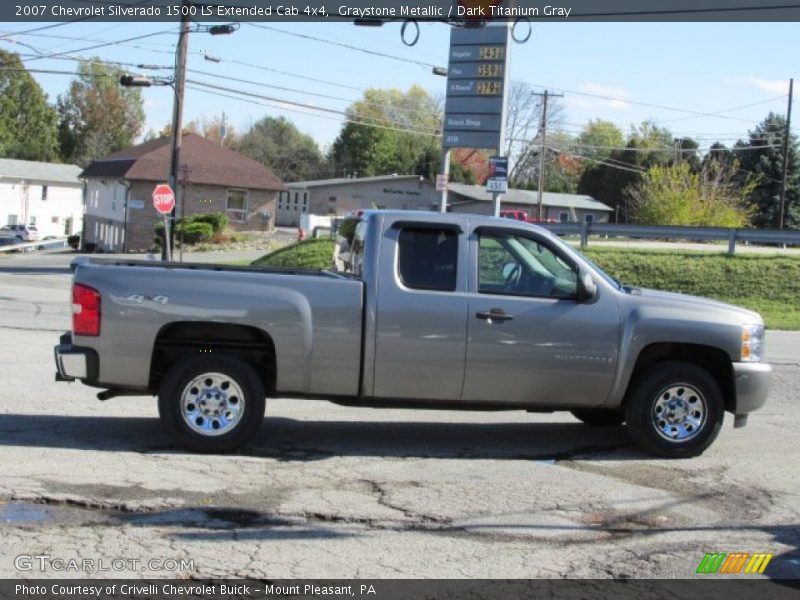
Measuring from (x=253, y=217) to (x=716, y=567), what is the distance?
55254mm

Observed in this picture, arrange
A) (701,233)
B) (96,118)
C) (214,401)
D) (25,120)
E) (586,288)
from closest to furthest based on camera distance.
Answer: (214,401) → (586,288) → (701,233) → (25,120) → (96,118)

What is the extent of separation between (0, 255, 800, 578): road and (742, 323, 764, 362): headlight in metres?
0.87

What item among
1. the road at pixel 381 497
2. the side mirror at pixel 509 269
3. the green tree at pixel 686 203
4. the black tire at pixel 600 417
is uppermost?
the green tree at pixel 686 203

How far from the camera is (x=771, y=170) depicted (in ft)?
213

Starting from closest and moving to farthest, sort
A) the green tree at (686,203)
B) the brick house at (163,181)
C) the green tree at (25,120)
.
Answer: the green tree at (686,203), the brick house at (163,181), the green tree at (25,120)

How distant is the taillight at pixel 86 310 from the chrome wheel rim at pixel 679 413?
449 cm

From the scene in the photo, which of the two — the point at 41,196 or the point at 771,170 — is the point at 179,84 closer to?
the point at 771,170

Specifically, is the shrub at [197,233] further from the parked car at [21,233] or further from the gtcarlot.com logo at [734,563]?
the gtcarlot.com logo at [734,563]

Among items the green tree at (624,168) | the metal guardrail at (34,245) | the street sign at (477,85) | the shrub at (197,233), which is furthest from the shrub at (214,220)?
the green tree at (624,168)

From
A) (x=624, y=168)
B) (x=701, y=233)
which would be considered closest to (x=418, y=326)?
(x=701, y=233)

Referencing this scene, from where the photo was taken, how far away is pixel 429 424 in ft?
31.1

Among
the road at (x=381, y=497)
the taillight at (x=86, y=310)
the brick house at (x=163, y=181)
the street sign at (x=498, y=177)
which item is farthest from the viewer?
the brick house at (x=163, y=181)

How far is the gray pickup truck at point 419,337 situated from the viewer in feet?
24.9

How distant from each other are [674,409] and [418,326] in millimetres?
2273
